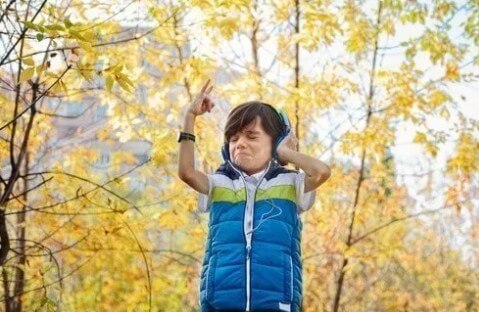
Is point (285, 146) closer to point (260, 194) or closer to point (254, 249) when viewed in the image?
point (260, 194)

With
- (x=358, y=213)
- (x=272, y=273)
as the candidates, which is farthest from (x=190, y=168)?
(x=358, y=213)

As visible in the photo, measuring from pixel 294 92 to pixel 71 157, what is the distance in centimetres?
244

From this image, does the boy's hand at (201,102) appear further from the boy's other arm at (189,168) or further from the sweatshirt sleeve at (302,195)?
the sweatshirt sleeve at (302,195)

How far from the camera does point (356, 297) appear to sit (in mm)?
10805

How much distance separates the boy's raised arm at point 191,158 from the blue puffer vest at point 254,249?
0.17 ft

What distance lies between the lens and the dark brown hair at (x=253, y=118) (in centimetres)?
228

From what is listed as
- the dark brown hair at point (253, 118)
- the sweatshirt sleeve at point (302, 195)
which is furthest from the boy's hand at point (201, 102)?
the sweatshirt sleeve at point (302, 195)

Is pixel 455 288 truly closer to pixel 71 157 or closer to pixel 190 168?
pixel 71 157

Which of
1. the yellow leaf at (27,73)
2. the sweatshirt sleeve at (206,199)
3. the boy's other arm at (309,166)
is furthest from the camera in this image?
the sweatshirt sleeve at (206,199)

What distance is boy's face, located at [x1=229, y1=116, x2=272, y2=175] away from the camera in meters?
2.24

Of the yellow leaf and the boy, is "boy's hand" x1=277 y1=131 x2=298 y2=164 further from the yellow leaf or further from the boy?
the yellow leaf

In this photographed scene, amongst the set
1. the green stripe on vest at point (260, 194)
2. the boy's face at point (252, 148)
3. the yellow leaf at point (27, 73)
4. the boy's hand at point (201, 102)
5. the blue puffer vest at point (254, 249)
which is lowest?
the blue puffer vest at point (254, 249)

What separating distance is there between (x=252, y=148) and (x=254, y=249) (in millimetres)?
423

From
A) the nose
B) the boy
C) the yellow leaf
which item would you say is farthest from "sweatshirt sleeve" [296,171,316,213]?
the yellow leaf
